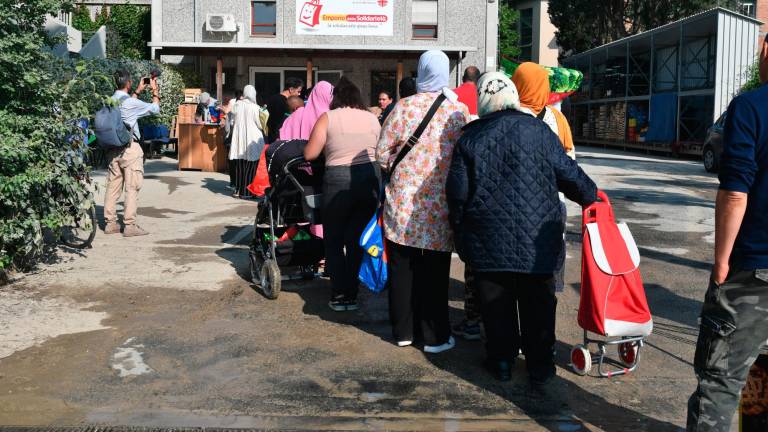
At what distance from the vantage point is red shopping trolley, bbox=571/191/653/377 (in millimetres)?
4598

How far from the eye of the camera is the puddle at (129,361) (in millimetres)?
4914

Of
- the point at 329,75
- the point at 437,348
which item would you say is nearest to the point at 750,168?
the point at 437,348

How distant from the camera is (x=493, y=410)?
436 centimetres

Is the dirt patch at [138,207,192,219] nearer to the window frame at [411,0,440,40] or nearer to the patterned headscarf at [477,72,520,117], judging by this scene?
the patterned headscarf at [477,72,520,117]

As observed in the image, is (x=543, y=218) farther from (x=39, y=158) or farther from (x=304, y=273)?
(x=39, y=158)

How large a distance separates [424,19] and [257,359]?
2405 centimetres

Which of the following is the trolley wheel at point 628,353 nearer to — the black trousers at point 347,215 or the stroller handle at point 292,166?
the black trousers at point 347,215

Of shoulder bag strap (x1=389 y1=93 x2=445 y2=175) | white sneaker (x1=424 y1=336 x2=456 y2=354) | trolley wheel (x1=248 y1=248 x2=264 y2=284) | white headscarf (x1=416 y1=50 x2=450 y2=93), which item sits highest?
white headscarf (x1=416 y1=50 x2=450 y2=93)

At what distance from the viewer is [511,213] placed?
177 inches

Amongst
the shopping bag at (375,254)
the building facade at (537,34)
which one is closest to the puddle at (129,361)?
the shopping bag at (375,254)

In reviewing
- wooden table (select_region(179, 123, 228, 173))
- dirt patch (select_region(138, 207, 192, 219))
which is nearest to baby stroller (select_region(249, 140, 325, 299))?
dirt patch (select_region(138, 207, 192, 219))

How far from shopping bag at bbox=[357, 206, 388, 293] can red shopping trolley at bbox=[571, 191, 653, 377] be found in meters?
1.41

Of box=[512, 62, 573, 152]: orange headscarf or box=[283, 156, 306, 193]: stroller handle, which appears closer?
box=[512, 62, 573, 152]: orange headscarf

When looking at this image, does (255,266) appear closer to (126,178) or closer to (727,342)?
(126,178)
